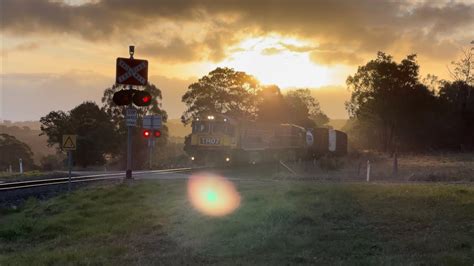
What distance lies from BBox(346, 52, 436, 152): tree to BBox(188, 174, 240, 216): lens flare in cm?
4715

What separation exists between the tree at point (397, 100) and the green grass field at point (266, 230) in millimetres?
50274

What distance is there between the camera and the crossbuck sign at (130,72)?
15672 millimetres

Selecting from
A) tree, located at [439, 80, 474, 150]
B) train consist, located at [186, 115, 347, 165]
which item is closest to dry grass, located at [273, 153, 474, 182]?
train consist, located at [186, 115, 347, 165]

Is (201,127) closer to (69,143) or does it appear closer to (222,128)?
(222,128)

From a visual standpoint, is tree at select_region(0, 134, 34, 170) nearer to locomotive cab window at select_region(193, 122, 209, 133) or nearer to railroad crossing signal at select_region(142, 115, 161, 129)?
locomotive cab window at select_region(193, 122, 209, 133)

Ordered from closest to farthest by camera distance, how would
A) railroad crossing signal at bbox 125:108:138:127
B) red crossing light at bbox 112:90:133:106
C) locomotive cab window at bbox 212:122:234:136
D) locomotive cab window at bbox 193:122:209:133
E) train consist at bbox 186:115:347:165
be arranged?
red crossing light at bbox 112:90:133:106, railroad crossing signal at bbox 125:108:138:127, locomotive cab window at bbox 212:122:234:136, train consist at bbox 186:115:347:165, locomotive cab window at bbox 193:122:209:133

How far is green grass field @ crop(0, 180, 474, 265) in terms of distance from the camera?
7.56m

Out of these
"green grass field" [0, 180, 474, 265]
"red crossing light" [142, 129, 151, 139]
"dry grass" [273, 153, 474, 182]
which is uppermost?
"red crossing light" [142, 129, 151, 139]

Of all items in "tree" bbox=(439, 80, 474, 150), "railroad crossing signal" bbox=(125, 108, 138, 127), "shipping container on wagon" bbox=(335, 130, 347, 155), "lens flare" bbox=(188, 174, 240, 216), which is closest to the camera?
"lens flare" bbox=(188, 174, 240, 216)

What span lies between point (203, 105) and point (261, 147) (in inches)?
1112

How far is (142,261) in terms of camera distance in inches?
305

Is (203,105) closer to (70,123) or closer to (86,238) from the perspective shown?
(70,123)

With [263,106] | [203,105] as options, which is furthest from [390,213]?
[263,106]

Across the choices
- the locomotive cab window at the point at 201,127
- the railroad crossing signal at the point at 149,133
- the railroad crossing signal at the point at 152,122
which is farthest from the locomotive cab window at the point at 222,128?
the railroad crossing signal at the point at 149,133
